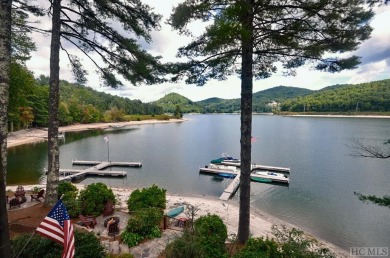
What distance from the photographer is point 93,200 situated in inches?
393

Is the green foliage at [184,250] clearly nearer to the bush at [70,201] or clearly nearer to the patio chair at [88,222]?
the patio chair at [88,222]

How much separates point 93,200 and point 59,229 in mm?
6694

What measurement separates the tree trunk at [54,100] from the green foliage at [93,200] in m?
1.19

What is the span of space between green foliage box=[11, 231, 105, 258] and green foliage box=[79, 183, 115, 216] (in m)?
5.23

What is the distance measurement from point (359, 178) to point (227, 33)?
24692 mm

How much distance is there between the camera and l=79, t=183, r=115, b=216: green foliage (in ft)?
32.3

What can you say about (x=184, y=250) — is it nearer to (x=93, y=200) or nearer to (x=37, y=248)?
(x=37, y=248)

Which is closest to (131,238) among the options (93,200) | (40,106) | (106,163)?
(93,200)

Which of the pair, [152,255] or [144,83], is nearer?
[152,255]

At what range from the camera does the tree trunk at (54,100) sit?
8.54 m

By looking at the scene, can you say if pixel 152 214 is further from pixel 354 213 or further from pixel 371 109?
pixel 371 109

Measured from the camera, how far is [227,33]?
5.61 meters

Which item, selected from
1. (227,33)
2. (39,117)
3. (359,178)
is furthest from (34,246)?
(39,117)

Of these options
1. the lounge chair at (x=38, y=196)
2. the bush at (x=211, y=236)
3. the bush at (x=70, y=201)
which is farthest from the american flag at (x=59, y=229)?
the lounge chair at (x=38, y=196)
